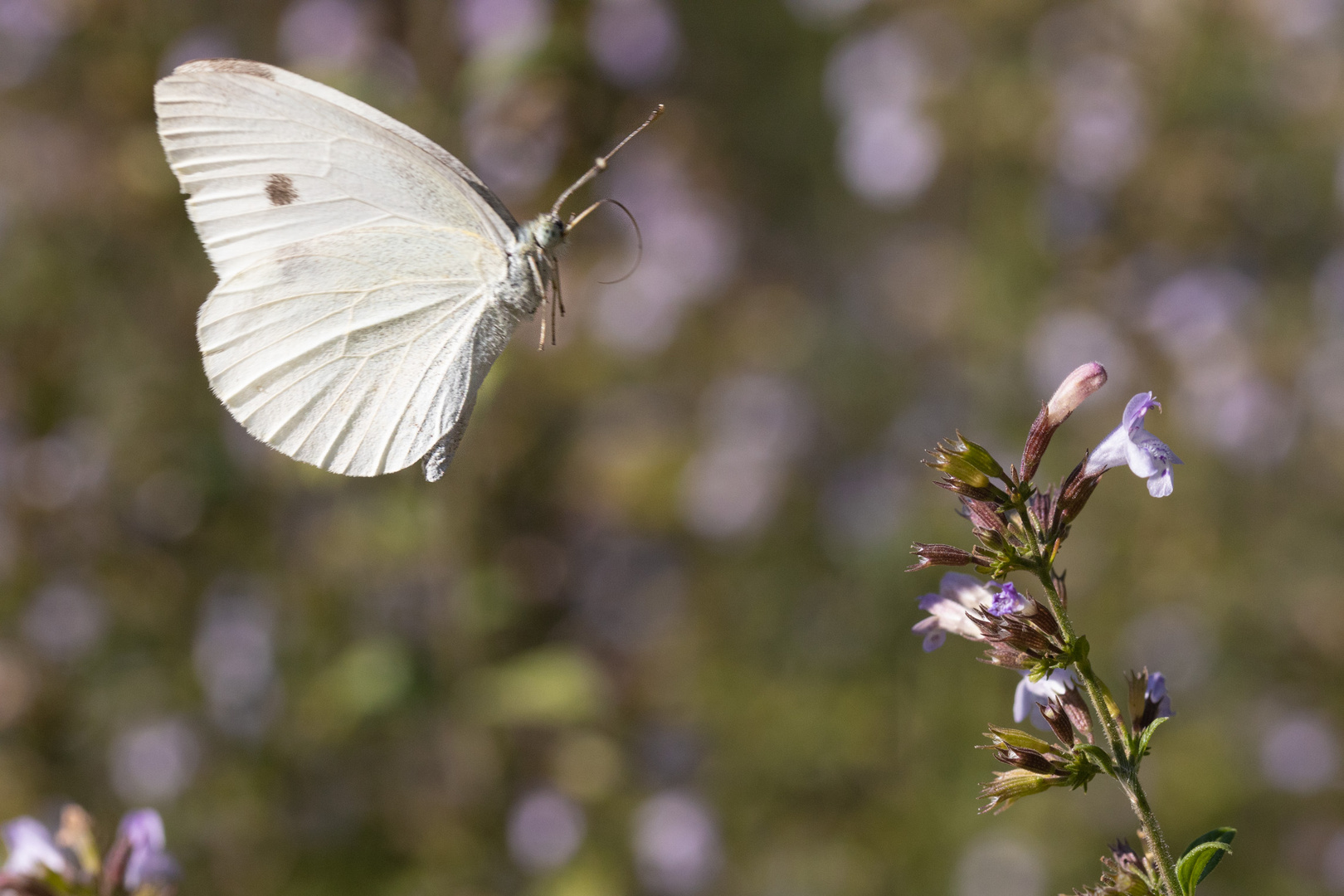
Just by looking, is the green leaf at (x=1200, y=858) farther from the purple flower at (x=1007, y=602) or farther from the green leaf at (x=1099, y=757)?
the purple flower at (x=1007, y=602)

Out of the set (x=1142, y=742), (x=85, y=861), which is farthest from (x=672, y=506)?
(x=1142, y=742)

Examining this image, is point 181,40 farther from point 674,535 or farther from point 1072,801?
point 1072,801

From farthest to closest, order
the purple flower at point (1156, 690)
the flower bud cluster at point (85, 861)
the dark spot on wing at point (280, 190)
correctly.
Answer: the dark spot on wing at point (280, 190), the flower bud cluster at point (85, 861), the purple flower at point (1156, 690)

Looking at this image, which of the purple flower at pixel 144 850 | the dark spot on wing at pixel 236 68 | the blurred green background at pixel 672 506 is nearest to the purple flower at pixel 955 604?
the purple flower at pixel 144 850

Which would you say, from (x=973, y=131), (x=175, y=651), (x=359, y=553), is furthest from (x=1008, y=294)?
(x=175, y=651)

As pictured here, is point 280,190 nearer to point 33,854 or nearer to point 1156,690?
point 33,854

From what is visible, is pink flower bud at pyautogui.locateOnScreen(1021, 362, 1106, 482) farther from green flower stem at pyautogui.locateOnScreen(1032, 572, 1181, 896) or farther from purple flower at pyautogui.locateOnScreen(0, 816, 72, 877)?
purple flower at pyautogui.locateOnScreen(0, 816, 72, 877)

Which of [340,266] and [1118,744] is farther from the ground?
[340,266]
